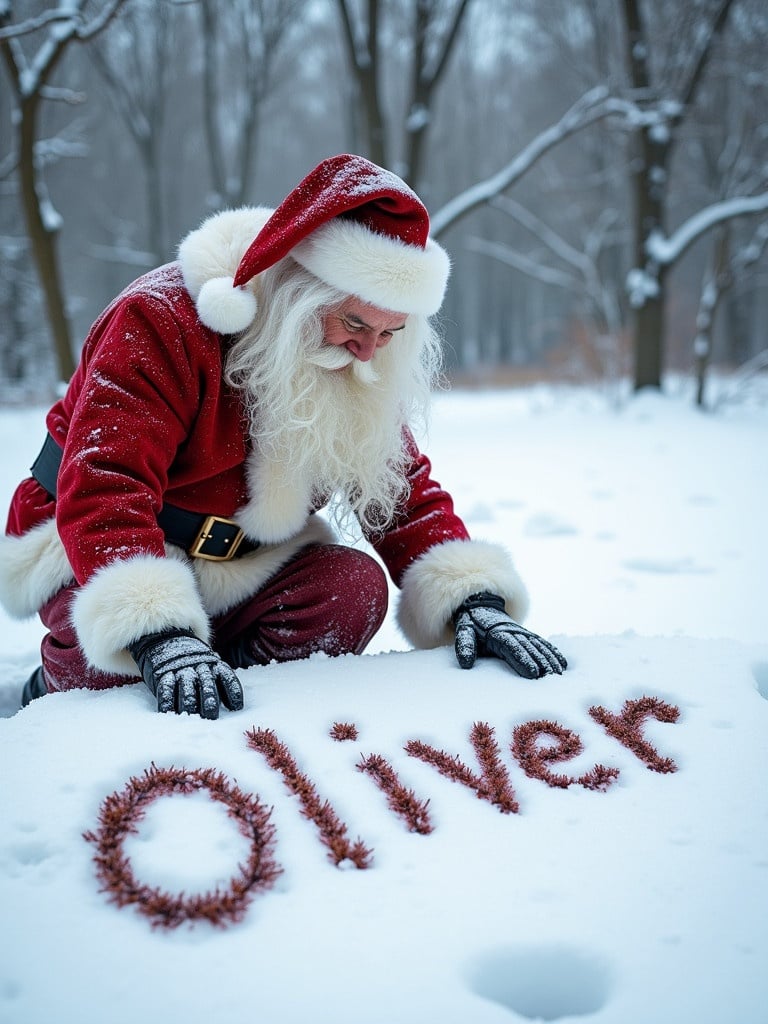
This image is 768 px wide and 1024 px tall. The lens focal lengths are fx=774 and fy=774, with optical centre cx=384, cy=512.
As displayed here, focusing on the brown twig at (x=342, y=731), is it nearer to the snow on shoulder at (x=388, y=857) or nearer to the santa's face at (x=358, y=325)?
the snow on shoulder at (x=388, y=857)

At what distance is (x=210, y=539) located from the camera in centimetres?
185

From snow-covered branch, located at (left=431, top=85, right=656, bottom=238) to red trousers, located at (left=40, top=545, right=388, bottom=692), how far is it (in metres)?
5.50

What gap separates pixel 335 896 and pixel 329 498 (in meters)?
1.08

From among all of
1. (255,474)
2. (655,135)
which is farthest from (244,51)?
(255,474)

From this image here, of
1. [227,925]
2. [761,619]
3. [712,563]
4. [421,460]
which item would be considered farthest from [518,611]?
[712,563]

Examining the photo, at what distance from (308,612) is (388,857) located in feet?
2.72

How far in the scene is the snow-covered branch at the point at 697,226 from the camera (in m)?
7.23

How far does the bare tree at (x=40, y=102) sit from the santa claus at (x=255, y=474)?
4231 millimetres

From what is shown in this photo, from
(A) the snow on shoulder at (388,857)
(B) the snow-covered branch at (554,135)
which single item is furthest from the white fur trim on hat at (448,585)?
(B) the snow-covered branch at (554,135)

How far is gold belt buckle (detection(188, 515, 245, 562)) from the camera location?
6.01 feet

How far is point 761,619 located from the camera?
257 cm

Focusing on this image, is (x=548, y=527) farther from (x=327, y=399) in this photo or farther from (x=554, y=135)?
(x=554, y=135)

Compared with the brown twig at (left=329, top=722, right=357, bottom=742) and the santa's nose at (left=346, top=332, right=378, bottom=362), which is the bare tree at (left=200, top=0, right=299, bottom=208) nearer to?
the santa's nose at (left=346, top=332, right=378, bottom=362)

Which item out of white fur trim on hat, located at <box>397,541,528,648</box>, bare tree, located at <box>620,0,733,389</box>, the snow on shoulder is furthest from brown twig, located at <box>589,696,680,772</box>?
bare tree, located at <box>620,0,733,389</box>
